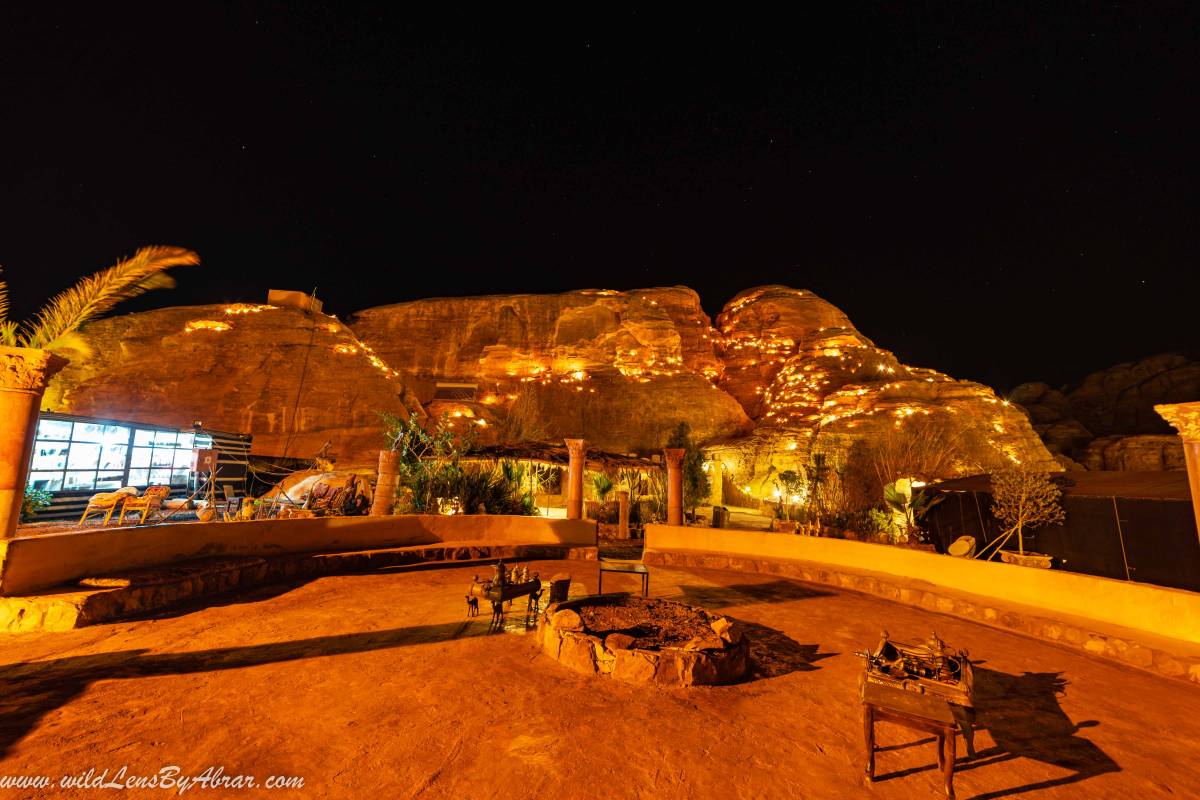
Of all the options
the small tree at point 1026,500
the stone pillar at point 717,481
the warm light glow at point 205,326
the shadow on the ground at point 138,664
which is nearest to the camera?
the shadow on the ground at point 138,664

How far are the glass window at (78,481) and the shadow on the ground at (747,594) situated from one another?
1654cm

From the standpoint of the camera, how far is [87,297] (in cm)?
626

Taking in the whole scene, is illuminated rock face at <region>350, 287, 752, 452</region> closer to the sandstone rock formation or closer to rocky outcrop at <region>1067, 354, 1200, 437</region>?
the sandstone rock formation

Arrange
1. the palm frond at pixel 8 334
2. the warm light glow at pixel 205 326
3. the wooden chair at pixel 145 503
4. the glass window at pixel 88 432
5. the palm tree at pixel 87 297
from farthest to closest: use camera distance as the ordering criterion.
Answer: the warm light glow at pixel 205 326
the glass window at pixel 88 432
the wooden chair at pixel 145 503
the palm tree at pixel 87 297
the palm frond at pixel 8 334

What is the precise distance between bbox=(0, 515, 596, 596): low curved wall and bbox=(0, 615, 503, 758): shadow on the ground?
1706 millimetres

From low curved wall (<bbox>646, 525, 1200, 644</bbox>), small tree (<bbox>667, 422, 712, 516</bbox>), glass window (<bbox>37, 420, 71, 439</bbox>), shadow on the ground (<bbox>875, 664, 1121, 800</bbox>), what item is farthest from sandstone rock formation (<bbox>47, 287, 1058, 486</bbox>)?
shadow on the ground (<bbox>875, 664, 1121, 800</bbox>)

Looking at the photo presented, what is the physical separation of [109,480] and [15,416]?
11.9 m

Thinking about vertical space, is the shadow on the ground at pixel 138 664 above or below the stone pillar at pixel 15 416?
below

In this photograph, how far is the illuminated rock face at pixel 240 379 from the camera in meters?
30.3

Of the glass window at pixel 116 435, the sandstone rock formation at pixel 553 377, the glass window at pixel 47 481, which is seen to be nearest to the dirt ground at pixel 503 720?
the glass window at pixel 47 481

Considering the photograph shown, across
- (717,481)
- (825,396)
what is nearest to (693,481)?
(717,481)

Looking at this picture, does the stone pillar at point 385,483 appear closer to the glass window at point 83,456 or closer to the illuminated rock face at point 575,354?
the glass window at point 83,456

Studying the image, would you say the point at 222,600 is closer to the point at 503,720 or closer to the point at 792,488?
the point at 503,720

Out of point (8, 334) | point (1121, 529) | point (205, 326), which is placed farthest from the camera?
point (205, 326)
